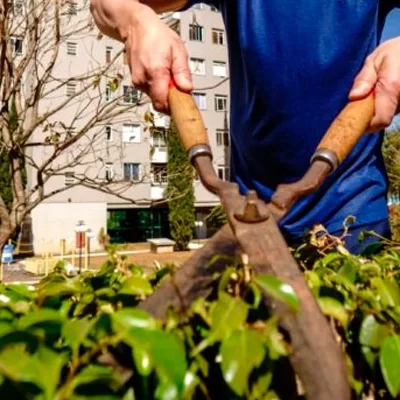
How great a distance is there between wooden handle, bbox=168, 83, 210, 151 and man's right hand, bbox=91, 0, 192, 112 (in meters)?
0.02

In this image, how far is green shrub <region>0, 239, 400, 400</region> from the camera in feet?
1.45

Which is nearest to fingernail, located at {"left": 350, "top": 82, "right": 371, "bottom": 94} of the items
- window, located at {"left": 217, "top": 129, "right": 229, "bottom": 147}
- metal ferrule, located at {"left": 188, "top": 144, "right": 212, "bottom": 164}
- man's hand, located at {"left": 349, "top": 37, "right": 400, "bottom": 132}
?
man's hand, located at {"left": 349, "top": 37, "right": 400, "bottom": 132}

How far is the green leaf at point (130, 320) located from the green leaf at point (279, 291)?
0.10 meters

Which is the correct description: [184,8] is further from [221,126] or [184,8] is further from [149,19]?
[221,126]

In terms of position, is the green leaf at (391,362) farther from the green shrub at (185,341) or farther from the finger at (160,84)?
the finger at (160,84)

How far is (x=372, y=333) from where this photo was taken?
577 mm

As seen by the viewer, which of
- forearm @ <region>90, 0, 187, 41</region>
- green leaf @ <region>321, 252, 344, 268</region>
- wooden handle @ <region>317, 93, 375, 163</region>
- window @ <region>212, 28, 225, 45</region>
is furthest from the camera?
window @ <region>212, 28, 225, 45</region>

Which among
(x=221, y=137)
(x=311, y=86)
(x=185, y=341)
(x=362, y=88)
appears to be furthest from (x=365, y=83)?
(x=221, y=137)

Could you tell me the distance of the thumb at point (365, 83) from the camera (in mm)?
1036

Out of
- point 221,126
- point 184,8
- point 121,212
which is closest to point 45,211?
point 121,212

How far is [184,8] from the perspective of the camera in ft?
5.06

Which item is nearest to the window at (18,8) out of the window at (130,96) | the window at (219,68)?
the window at (130,96)

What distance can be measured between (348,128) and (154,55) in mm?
371

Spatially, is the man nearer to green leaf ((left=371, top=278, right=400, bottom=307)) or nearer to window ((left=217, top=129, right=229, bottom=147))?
green leaf ((left=371, top=278, right=400, bottom=307))
